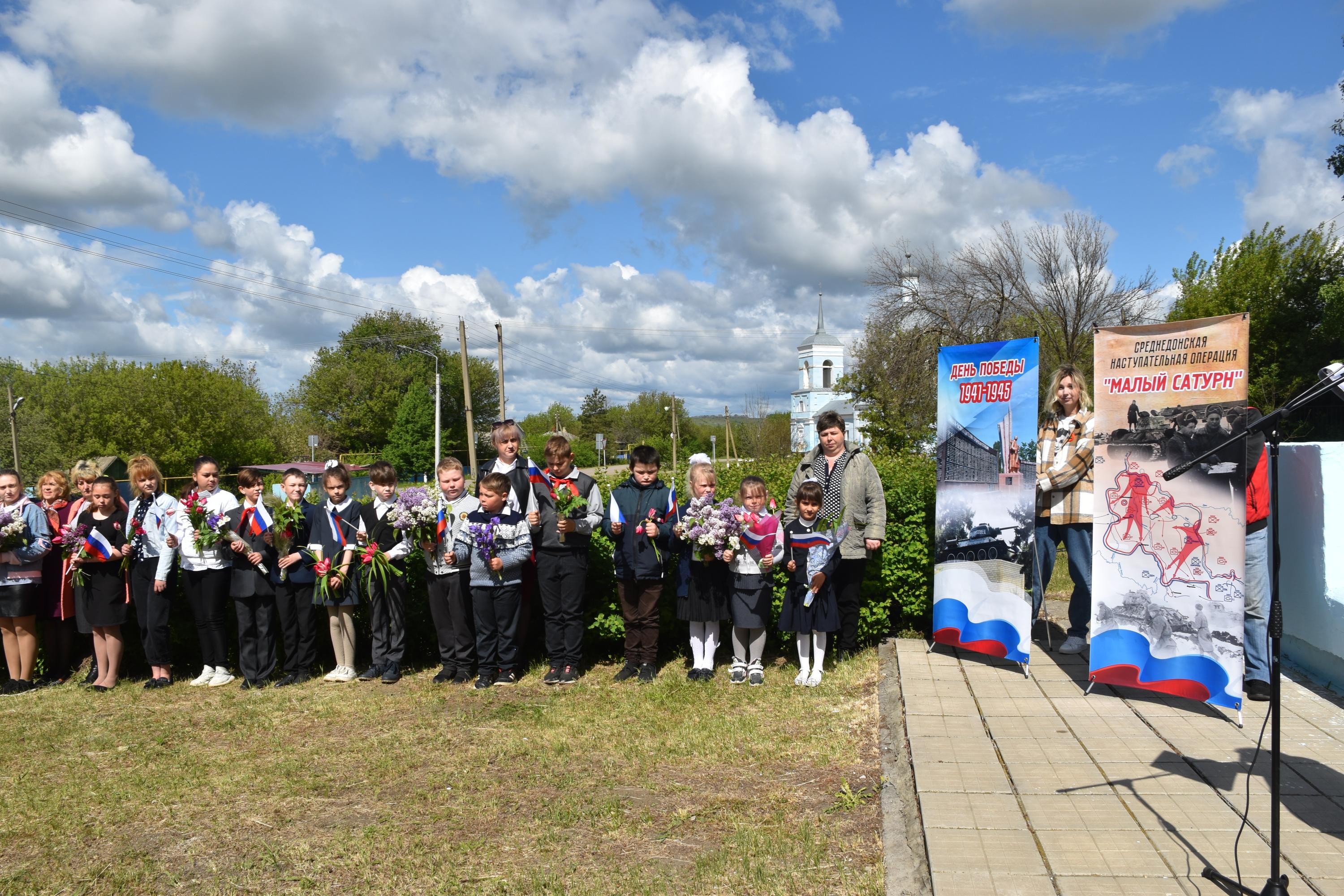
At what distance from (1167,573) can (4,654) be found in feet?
30.9

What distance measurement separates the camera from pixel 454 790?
14.8 ft

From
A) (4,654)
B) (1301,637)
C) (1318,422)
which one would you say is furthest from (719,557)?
(1318,422)

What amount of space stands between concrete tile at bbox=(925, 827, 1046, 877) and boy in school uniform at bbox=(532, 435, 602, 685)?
11.0 feet

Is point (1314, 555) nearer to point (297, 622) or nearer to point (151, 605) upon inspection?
point (297, 622)

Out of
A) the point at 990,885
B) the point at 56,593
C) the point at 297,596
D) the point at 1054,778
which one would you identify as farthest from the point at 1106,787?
the point at 56,593

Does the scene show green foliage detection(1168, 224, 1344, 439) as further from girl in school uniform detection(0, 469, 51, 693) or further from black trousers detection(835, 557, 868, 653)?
girl in school uniform detection(0, 469, 51, 693)

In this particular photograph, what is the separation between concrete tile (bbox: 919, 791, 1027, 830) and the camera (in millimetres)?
3764

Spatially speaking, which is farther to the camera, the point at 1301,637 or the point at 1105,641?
the point at 1301,637

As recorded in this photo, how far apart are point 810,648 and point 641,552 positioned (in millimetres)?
1478

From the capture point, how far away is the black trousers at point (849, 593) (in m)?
6.45

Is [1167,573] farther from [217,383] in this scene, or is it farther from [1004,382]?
[217,383]

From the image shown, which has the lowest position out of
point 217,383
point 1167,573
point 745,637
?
point 745,637

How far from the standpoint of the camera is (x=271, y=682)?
266 inches

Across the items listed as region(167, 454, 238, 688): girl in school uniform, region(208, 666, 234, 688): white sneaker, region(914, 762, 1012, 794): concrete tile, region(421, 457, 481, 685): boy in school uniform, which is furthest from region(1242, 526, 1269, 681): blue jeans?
region(208, 666, 234, 688): white sneaker
